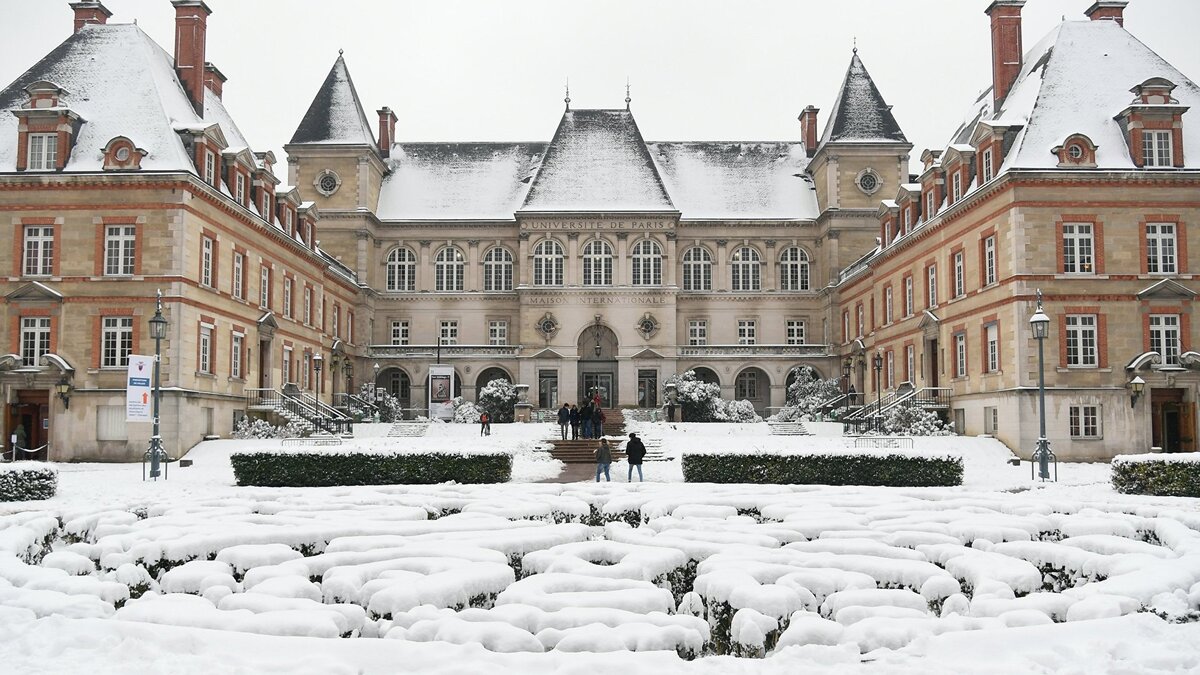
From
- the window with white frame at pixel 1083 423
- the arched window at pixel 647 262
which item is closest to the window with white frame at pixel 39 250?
the arched window at pixel 647 262

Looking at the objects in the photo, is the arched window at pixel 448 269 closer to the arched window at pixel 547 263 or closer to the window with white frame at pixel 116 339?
the arched window at pixel 547 263

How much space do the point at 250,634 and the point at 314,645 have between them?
0.66 meters

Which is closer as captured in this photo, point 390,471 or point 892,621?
point 892,621

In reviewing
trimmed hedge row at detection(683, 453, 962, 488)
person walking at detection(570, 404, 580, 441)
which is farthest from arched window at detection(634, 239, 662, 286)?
trimmed hedge row at detection(683, 453, 962, 488)

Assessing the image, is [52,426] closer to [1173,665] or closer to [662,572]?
[662,572]

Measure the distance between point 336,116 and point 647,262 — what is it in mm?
21202

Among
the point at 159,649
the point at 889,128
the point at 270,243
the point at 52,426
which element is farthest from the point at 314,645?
the point at 889,128

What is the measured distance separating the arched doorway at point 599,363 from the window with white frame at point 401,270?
11629mm

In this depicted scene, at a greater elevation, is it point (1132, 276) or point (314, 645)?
point (1132, 276)

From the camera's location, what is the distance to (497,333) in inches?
A: 2382

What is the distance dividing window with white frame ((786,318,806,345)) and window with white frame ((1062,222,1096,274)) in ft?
88.7

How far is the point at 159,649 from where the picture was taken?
8375 mm

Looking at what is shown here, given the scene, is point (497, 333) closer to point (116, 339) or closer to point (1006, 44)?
point (116, 339)

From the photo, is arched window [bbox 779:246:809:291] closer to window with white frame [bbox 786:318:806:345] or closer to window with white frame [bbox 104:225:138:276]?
window with white frame [bbox 786:318:806:345]
